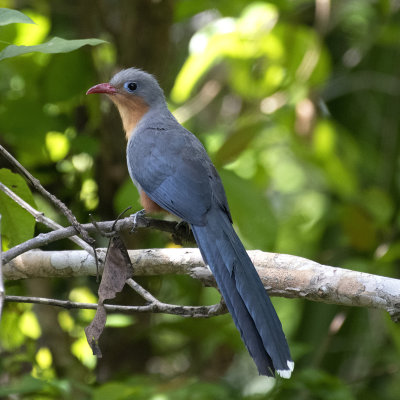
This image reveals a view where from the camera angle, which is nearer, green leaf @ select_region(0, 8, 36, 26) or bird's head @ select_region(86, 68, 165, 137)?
green leaf @ select_region(0, 8, 36, 26)

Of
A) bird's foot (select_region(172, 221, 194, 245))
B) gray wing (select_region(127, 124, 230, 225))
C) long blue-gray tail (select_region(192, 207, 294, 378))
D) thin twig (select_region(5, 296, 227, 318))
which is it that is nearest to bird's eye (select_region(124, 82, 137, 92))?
gray wing (select_region(127, 124, 230, 225))

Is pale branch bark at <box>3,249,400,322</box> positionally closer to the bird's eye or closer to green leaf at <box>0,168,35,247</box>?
green leaf at <box>0,168,35,247</box>

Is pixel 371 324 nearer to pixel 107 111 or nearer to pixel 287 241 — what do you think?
pixel 287 241

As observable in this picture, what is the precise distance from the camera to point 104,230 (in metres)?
Result: 2.14

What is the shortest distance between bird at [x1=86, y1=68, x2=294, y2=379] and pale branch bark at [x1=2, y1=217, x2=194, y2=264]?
93 mm

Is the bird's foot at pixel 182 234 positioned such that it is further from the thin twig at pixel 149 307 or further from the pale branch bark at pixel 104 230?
the thin twig at pixel 149 307

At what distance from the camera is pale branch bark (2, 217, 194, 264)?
199cm

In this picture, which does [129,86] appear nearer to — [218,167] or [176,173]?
[218,167]

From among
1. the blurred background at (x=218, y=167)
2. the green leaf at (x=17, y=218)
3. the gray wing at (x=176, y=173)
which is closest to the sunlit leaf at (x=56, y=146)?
the blurred background at (x=218, y=167)

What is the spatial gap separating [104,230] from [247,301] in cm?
56

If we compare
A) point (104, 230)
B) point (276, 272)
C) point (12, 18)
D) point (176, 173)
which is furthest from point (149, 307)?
point (12, 18)

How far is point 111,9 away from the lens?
4582 mm

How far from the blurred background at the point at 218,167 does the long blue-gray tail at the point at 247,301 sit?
76 cm

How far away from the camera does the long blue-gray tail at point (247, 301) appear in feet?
6.84
